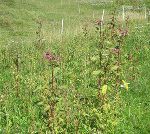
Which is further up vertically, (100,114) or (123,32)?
(123,32)

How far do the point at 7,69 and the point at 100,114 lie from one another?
238 inches

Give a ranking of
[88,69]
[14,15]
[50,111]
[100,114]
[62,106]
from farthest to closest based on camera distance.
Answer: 1. [14,15]
2. [88,69]
3. [62,106]
4. [100,114]
5. [50,111]

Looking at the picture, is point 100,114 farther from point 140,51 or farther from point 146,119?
point 140,51

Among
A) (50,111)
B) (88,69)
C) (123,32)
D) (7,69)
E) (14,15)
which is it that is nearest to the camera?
(50,111)

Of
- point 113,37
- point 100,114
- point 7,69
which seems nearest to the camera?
point 100,114

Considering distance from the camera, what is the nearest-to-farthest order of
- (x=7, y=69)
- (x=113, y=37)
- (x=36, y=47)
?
(x=113, y=37), (x=7, y=69), (x=36, y=47)

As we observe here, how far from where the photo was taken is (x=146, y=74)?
35.0 ft

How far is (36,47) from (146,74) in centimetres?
499

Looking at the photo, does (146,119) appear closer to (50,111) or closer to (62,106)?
(62,106)

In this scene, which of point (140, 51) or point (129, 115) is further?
point (140, 51)

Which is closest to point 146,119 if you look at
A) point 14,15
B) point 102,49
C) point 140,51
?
point 102,49

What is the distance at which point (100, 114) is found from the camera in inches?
269

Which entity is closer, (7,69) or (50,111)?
(50,111)

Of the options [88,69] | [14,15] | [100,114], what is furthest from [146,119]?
[14,15]
